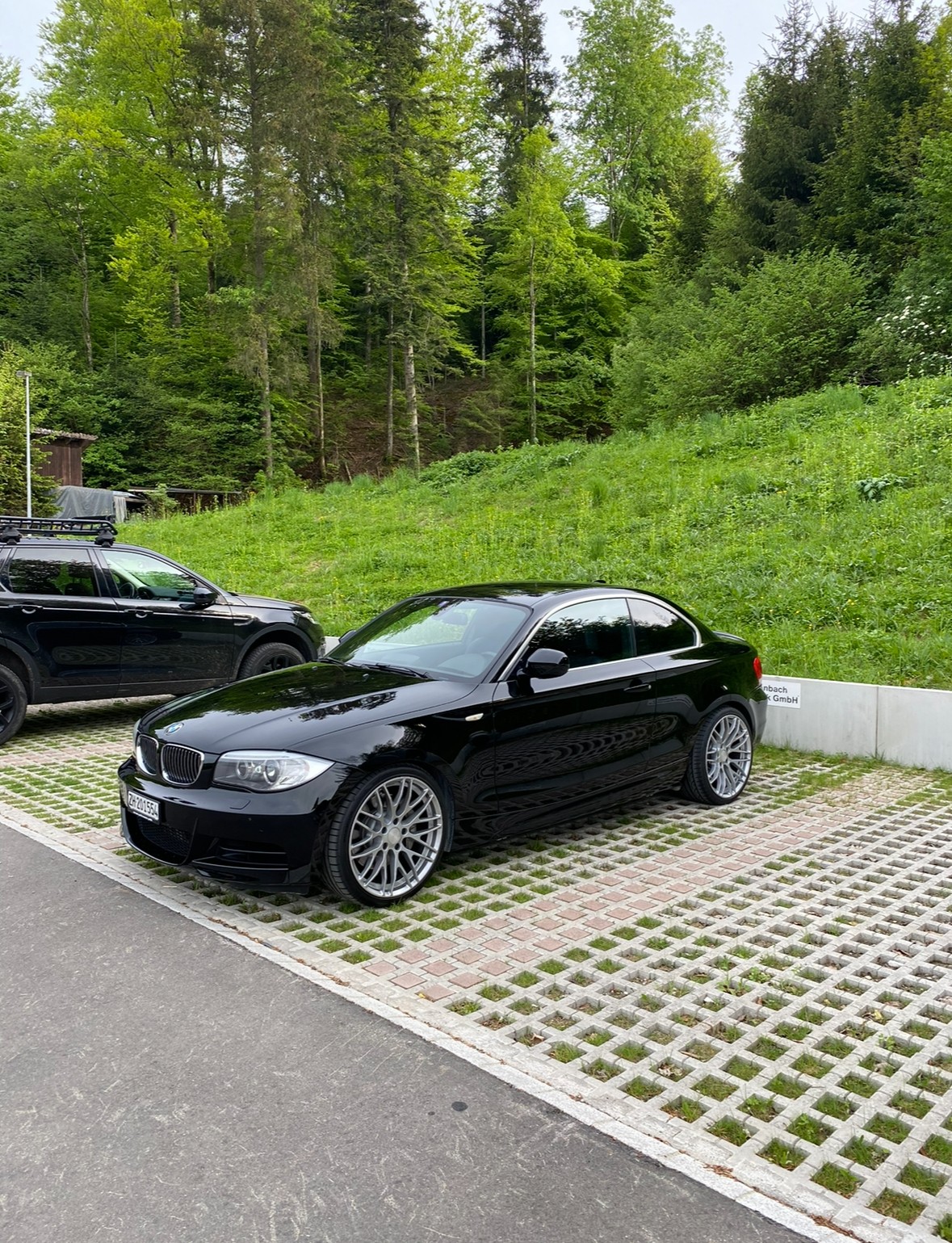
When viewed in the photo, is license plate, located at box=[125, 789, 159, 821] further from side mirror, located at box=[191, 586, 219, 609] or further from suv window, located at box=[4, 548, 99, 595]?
side mirror, located at box=[191, 586, 219, 609]

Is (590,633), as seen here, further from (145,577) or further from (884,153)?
(884,153)

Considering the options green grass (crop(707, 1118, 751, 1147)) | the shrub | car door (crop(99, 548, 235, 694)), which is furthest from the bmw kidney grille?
the shrub

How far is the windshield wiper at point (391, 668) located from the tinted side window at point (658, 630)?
1.56m

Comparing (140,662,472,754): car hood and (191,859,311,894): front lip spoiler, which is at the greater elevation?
(140,662,472,754): car hood

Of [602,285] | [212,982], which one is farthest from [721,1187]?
[602,285]

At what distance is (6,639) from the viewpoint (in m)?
7.93

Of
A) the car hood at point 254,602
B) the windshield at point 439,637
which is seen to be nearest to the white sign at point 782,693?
the windshield at point 439,637

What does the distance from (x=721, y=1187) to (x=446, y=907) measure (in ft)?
7.19

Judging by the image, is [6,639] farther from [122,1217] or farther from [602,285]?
[602,285]

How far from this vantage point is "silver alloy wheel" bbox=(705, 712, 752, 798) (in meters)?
6.30

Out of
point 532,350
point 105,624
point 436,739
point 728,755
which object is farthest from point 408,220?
point 436,739

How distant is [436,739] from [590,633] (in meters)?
1.49

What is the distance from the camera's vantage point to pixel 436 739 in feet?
15.3

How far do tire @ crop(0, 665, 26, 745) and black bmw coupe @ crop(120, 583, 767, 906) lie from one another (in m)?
3.40
